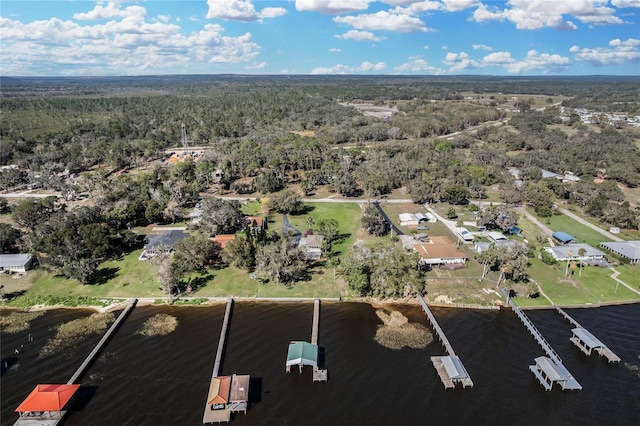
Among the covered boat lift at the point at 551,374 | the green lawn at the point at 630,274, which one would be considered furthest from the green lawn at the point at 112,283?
the green lawn at the point at 630,274

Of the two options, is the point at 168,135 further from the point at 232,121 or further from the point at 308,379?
the point at 308,379

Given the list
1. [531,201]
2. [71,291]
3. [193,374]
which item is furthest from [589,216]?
[71,291]

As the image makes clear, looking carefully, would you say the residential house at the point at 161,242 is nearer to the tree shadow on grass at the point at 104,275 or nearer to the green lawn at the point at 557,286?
the tree shadow on grass at the point at 104,275

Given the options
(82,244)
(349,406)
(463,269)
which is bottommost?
(349,406)

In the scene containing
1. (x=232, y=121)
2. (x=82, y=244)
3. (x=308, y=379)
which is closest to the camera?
(x=308, y=379)

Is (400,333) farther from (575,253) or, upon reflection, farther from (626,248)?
(626,248)

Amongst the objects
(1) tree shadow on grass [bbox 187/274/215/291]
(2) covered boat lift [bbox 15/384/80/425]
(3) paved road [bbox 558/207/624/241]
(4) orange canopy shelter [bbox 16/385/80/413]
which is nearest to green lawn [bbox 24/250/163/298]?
(1) tree shadow on grass [bbox 187/274/215/291]

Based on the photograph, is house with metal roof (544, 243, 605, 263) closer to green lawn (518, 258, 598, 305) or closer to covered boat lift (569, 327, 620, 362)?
green lawn (518, 258, 598, 305)
